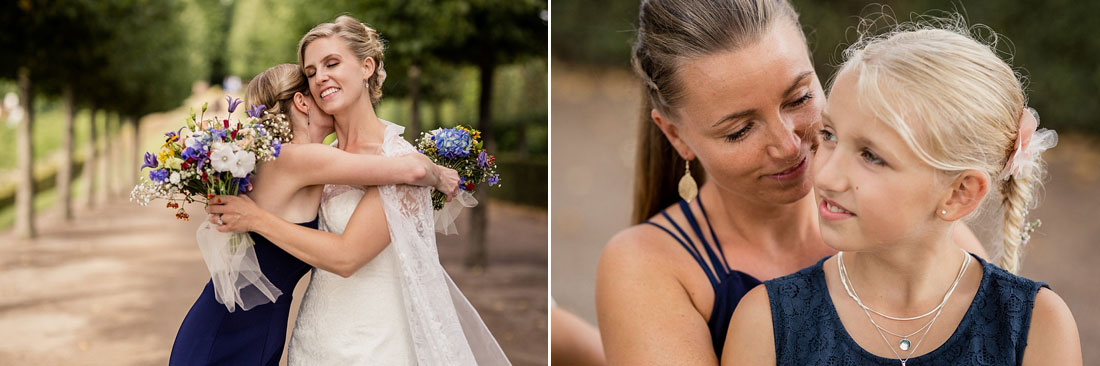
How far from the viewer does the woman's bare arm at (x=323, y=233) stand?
2.50 meters

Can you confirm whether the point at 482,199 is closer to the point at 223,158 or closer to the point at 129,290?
the point at 129,290

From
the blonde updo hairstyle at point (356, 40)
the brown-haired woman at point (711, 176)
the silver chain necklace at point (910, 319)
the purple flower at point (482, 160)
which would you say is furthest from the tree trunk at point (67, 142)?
the silver chain necklace at point (910, 319)

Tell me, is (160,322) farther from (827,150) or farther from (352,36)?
(827,150)

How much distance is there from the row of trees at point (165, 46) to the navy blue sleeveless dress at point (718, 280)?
1.59 m

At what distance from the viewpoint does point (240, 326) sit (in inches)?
106

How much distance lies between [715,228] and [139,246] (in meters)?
13.1

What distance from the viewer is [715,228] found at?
3146 millimetres

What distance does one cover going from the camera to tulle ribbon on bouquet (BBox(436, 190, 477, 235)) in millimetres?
2998

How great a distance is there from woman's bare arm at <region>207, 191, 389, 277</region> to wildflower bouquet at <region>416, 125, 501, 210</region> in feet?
0.86

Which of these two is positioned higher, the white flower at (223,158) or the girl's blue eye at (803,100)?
the girl's blue eye at (803,100)

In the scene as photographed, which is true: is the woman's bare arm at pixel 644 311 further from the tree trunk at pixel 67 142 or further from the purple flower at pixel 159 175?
the tree trunk at pixel 67 142

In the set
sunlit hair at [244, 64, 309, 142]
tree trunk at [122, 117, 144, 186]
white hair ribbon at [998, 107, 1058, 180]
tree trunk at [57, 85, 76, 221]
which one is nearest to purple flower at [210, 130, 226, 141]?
sunlit hair at [244, 64, 309, 142]

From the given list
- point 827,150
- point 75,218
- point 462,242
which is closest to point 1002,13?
point 462,242

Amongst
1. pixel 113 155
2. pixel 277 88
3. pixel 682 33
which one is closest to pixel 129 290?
pixel 277 88
